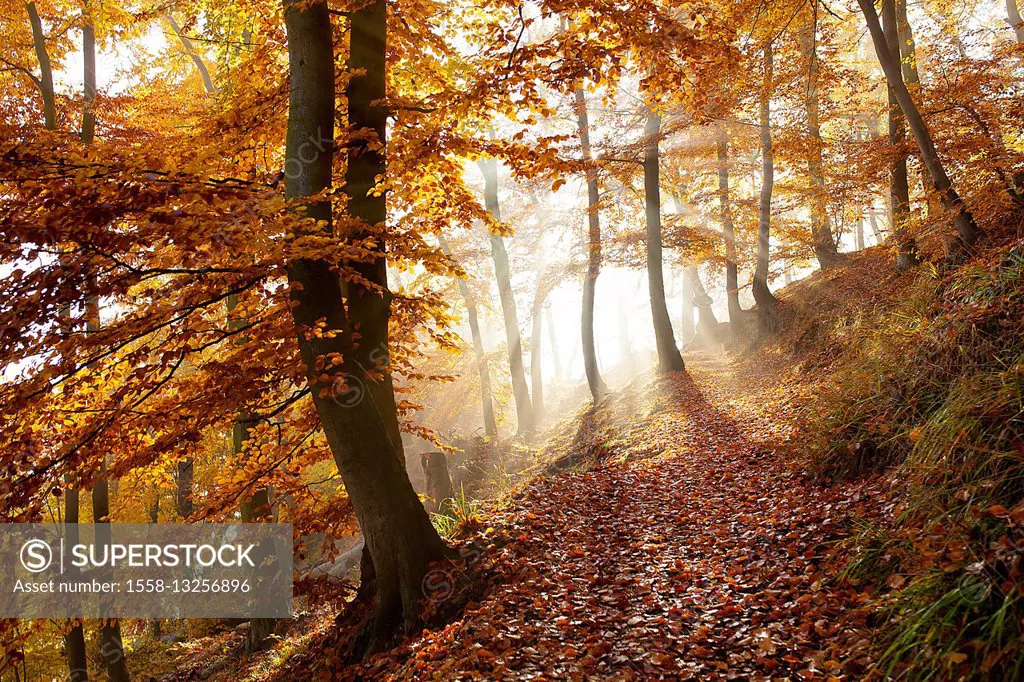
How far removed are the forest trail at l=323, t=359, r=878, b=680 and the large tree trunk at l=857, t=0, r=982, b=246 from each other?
367 centimetres

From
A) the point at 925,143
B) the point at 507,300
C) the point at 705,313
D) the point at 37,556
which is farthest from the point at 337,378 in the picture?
the point at 705,313

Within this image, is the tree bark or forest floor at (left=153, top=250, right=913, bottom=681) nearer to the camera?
forest floor at (left=153, top=250, right=913, bottom=681)

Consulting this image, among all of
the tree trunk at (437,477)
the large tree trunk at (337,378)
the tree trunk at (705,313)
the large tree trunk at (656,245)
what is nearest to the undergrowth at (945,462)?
the large tree trunk at (337,378)

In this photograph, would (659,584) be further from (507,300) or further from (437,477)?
(507,300)

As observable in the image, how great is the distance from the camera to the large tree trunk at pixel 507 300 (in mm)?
17469

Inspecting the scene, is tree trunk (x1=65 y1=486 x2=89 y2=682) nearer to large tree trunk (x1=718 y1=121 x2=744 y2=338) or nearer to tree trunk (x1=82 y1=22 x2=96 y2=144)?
tree trunk (x1=82 y1=22 x2=96 y2=144)

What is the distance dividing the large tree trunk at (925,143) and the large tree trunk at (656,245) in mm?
6351

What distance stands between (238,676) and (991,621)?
29.3ft

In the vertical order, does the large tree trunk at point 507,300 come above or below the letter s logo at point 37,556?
above

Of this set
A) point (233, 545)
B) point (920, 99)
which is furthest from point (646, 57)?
point (233, 545)

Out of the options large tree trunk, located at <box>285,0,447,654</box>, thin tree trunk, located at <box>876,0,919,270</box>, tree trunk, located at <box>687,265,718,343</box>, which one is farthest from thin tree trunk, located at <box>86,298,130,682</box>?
tree trunk, located at <box>687,265,718,343</box>

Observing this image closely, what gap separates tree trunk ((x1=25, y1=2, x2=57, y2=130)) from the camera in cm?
830

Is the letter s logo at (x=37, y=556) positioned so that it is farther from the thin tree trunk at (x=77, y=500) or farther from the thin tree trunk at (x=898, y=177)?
the thin tree trunk at (x=898, y=177)

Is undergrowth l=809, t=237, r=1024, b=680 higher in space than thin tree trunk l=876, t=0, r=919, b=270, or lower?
lower
